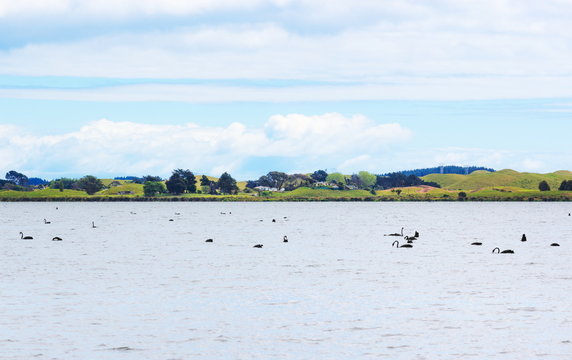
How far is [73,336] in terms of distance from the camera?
33906 mm

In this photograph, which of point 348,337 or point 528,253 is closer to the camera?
→ point 348,337

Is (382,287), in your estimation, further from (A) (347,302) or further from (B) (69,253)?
(B) (69,253)

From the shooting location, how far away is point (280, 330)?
35.5 meters

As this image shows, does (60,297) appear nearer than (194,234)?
Yes

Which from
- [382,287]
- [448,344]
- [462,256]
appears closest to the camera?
[448,344]

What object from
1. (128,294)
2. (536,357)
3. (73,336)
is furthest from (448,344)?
(128,294)

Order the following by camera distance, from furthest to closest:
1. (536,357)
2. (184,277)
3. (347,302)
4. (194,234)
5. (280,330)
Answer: (194,234), (184,277), (347,302), (280,330), (536,357)

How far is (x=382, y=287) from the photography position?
50719 mm

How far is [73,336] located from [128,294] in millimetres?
13097

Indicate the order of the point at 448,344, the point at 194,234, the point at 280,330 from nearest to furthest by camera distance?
the point at 448,344
the point at 280,330
the point at 194,234

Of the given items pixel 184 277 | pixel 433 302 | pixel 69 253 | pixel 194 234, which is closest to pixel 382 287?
pixel 433 302

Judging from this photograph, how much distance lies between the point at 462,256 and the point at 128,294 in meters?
39.5

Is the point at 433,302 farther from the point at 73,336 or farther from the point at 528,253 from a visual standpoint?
the point at 528,253

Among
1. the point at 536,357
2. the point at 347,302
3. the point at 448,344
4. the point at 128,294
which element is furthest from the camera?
the point at 128,294
